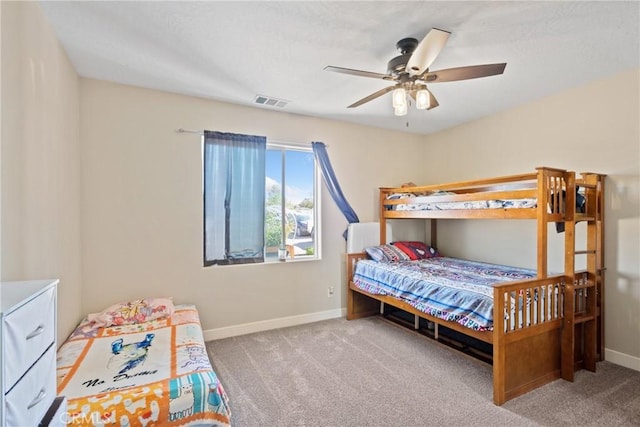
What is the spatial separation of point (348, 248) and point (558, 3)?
113 inches

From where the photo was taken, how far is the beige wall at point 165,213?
2.70 metres

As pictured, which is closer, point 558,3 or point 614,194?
point 558,3

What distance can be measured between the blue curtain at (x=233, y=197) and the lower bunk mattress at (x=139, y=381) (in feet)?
3.60

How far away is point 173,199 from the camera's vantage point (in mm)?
2986

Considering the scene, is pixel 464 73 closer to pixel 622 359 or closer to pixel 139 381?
pixel 139 381

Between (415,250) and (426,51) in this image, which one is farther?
(415,250)

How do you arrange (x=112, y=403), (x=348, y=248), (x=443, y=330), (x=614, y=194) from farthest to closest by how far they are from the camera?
(x=348, y=248), (x=443, y=330), (x=614, y=194), (x=112, y=403)

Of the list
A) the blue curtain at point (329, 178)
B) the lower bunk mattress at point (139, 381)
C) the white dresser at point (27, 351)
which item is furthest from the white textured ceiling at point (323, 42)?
the lower bunk mattress at point (139, 381)

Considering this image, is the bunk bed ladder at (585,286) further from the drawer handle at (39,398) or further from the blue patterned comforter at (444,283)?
the drawer handle at (39,398)

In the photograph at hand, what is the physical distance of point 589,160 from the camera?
2.79 meters

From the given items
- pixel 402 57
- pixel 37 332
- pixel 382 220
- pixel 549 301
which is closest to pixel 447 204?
pixel 382 220

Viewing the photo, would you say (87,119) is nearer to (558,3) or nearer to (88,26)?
(88,26)

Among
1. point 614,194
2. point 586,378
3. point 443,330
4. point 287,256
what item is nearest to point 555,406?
point 586,378

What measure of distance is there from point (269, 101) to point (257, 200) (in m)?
1.05
